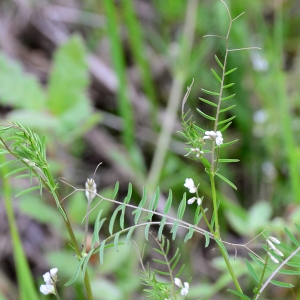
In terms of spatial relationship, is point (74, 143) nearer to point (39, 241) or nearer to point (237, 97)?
point (39, 241)

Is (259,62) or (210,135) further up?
(210,135)

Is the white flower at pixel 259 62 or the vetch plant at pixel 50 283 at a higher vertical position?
the vetch plant at pixel 50 283

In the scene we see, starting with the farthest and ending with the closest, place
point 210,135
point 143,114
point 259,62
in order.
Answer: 1. point 143,114
2. point 259,62
3. point 210,135

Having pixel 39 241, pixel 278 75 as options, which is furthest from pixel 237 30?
pixel 39 241

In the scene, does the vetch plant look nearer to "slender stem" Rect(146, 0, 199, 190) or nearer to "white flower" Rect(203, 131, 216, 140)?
"white flower" Rect(203, 131, 216, 140)

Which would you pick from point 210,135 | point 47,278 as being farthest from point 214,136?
point 47,278

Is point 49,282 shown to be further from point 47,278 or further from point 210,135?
point 210,135

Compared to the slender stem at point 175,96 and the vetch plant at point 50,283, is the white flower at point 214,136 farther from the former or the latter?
the slender stem at point 175,96

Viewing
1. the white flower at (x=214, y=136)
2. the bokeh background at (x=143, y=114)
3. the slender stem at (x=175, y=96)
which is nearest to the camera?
the white flower at (x=214, y=136)

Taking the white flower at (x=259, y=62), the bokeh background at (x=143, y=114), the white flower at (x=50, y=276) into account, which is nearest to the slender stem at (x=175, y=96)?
the bokeh background at (x=143, y=114)
